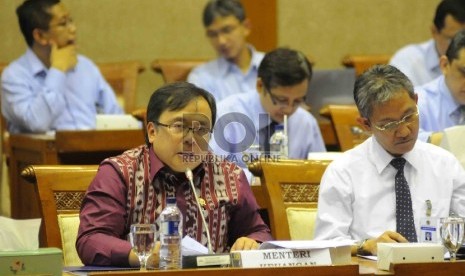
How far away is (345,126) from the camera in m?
5.33

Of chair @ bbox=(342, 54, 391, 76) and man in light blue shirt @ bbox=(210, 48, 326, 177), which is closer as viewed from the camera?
man in light blue shirt @ bbox=(210, 48, 326, 177)

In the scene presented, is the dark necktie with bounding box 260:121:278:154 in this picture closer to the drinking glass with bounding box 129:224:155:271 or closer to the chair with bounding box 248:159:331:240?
the chair with bounding box 248:159:331:240

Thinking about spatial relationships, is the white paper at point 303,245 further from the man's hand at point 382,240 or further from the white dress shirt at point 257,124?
Answer: the white dress shirt at point 257,124

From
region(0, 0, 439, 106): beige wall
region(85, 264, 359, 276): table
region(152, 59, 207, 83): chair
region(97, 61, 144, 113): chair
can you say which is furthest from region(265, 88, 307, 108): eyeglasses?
region(0, 0, 439, 106): beige wall

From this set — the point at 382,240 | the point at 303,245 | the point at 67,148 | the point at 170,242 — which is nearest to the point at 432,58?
the point at 67,148

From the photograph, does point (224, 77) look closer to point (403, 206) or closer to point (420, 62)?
point (420, 62)

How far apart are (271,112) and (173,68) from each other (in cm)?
172

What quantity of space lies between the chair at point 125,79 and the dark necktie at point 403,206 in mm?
3409

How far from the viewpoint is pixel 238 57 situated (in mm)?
6781

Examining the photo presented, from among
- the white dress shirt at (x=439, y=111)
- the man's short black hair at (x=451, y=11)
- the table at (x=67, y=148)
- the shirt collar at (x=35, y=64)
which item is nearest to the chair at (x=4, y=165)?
the shirt collar at (x=35, y=64)

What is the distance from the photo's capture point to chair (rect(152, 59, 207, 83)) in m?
6.77

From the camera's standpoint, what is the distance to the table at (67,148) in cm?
526

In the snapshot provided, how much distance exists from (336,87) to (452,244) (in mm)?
3350

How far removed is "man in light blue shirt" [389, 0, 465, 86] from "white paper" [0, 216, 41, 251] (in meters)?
3.31
